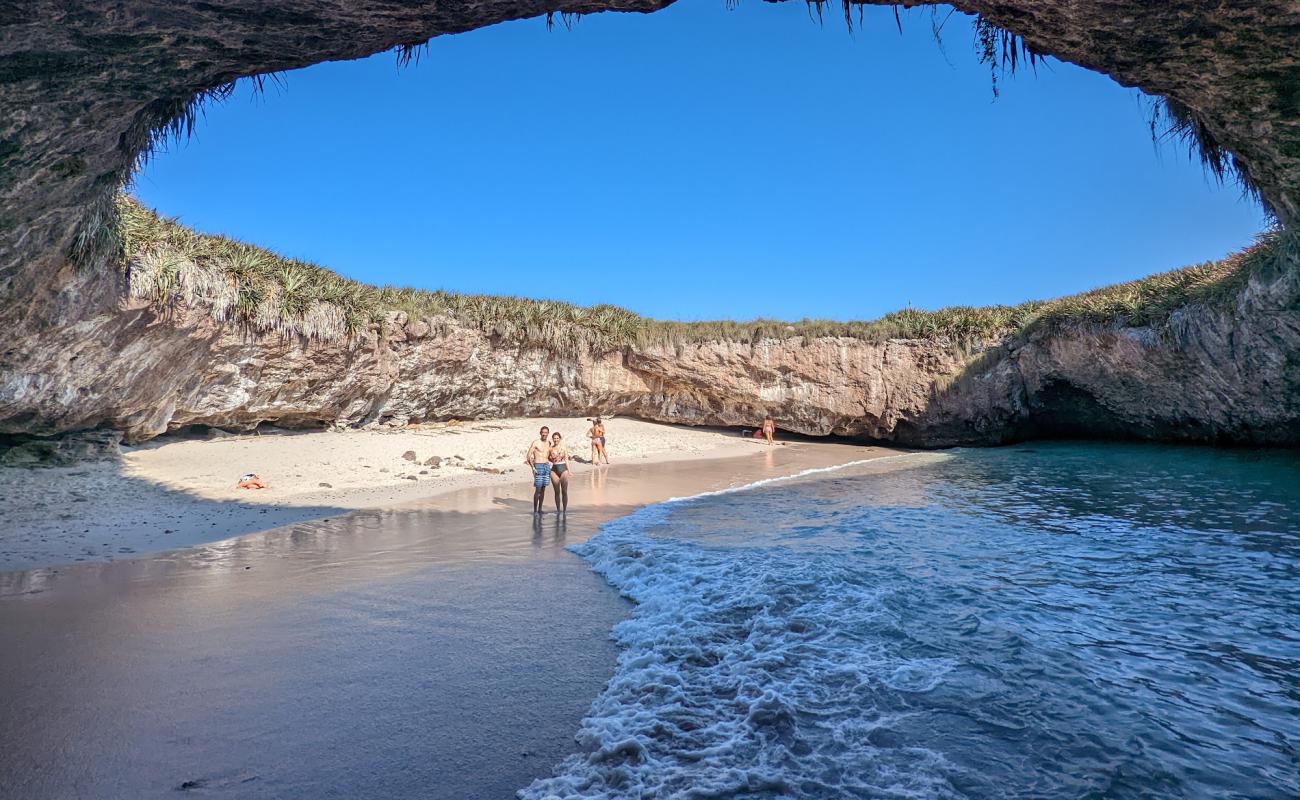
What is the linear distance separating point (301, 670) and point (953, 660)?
14.1ft

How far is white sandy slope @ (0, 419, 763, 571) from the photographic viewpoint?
7812mm

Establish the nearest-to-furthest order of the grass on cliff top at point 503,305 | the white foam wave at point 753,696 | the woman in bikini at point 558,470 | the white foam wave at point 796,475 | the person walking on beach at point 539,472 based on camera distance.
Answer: the white foam wave at point 753,696 < the person walking on beach at point 539,472 < the woman in bikini at point 558,470 < the grass on cliff top at point 503,305 < the white foam wave at point 796,475

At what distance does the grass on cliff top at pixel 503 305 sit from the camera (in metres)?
11.1

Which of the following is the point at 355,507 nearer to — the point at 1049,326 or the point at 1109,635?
the point at 1109,635

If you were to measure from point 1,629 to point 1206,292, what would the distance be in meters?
19.8

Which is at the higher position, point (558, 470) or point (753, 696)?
point (558, 470)

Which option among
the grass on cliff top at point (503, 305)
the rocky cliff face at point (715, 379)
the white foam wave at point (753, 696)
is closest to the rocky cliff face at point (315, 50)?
the white foam wave at point (753, 696)

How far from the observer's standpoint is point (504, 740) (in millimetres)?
3129

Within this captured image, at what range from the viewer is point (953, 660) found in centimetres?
404

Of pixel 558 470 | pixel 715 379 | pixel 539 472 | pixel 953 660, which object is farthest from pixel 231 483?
pixel 715 379

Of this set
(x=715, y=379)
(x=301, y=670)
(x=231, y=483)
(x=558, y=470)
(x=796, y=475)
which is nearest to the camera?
(x=301, y=670)

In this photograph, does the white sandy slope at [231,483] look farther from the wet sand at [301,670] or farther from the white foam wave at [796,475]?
the white foam wave at [796,475]

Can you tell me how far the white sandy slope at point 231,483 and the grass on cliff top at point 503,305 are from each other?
292cm

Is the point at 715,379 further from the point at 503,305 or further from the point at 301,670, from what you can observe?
the point at 301,670
